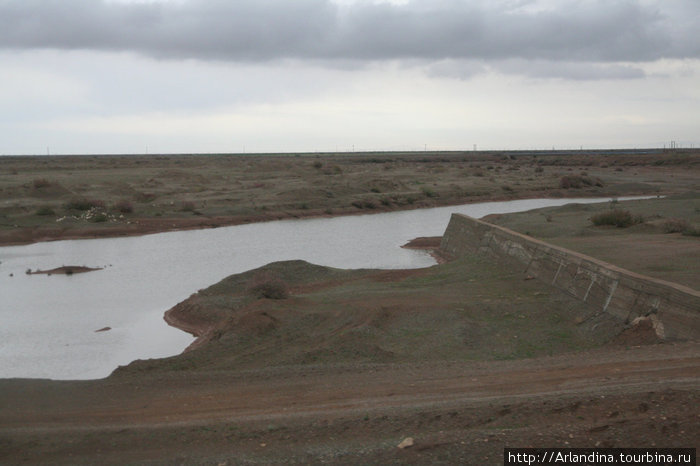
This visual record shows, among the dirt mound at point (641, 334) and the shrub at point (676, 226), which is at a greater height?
the shrub at point (676, 226)

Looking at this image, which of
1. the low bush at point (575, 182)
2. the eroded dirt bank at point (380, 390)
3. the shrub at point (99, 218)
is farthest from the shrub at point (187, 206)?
the low bush at point (575, 182)

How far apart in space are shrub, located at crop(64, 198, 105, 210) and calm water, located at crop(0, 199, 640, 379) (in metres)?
7.12

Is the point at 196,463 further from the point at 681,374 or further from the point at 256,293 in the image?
the point at 256,293

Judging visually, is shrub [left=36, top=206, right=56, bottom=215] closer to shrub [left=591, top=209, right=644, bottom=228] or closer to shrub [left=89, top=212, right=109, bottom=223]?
shrub [left=89, top=212, right=109, bottom=223]

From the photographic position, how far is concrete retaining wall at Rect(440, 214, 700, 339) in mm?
10969

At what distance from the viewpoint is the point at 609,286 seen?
13.4 meters

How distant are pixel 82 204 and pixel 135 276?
19.8 m

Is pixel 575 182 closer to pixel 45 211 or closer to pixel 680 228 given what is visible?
pixel 680 228

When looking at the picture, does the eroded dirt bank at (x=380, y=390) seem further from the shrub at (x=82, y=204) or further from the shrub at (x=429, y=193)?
the shrub at (x=429, y=193)

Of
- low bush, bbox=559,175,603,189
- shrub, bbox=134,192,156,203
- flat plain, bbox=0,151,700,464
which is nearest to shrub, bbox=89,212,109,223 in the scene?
shrub, bbox=134,192,156,203

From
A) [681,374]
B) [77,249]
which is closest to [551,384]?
[681,374]

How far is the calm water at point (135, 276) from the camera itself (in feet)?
50.5

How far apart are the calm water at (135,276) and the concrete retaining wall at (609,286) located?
288 inches

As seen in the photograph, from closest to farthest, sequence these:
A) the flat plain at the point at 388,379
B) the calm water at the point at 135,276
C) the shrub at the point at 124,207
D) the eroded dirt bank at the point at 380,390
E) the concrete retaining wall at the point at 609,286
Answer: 1. the eroded dirt bank at the point at 380,390
2. the flat plain at the point at 388,379
3. the concrete retaining wall at the point at 609,286
4. the calm water at the point at 135,276
5. the shrub at the point at 124,207
